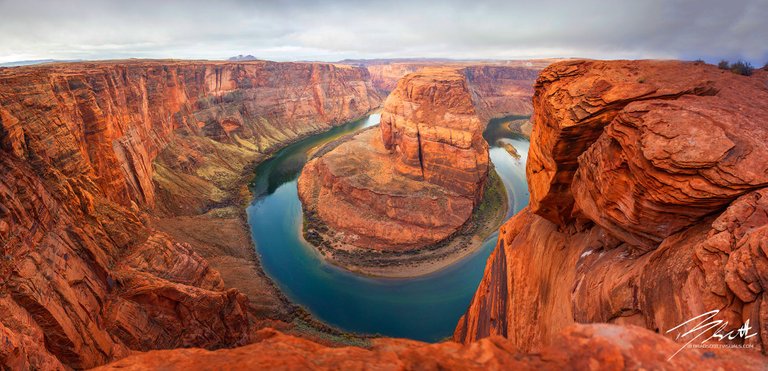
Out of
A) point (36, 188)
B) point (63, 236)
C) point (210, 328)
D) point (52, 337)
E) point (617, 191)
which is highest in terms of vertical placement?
point (617, 191)

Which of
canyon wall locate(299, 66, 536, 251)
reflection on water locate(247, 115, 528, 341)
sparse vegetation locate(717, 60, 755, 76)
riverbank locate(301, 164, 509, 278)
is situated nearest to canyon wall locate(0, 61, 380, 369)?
reflection on water locate(247, 115, 528, 341)

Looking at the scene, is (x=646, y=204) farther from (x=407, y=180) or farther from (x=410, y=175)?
(x=410, y=175)

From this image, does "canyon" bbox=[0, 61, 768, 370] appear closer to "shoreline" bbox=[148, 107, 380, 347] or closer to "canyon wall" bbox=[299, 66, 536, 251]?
"shoreline" bbox=[148, 107, 380, 347]

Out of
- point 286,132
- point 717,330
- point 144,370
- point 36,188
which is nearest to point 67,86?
point 36,188

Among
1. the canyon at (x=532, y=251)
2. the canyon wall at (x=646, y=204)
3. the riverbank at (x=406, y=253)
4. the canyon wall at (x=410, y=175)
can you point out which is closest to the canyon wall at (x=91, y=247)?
the canyon at (x=532, y=251)

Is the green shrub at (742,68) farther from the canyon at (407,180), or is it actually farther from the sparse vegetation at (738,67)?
the canyon at (407,180)

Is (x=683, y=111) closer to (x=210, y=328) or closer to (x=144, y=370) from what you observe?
(x=144, y=370)
